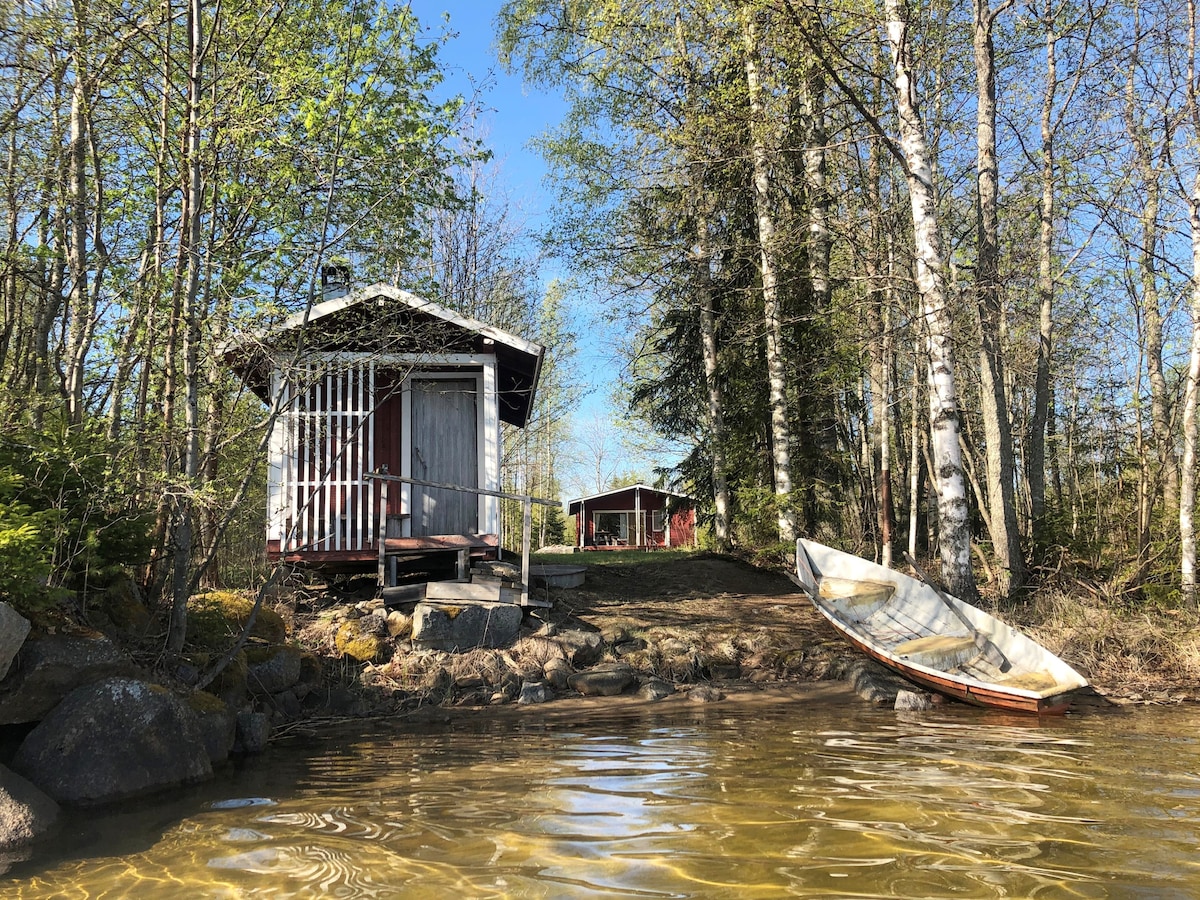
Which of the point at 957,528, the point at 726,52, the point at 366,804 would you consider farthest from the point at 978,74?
the point at 366,804

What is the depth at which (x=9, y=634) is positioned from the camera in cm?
473

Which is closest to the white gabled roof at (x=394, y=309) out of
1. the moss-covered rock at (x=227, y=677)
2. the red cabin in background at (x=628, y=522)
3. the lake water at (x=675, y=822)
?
the moss-covered rock at (x=227, y=677)

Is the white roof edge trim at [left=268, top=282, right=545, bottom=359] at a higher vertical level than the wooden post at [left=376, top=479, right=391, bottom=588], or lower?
higher

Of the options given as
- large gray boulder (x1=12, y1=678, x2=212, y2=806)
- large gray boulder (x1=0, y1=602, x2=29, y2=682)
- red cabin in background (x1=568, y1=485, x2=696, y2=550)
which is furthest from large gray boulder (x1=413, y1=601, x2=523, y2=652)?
red cabin in background (x1=568, y1=485, x2=696, y2=550)

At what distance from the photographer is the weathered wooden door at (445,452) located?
38.8 ft

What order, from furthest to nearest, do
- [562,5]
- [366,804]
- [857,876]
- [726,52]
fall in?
[562,5]
[726,52]
[366,804]
[857,876]

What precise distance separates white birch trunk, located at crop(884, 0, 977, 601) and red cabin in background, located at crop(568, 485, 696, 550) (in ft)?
81.9

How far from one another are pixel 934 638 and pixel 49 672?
27.8 feet

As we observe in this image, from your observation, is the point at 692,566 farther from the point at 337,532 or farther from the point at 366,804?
the point at 366,804

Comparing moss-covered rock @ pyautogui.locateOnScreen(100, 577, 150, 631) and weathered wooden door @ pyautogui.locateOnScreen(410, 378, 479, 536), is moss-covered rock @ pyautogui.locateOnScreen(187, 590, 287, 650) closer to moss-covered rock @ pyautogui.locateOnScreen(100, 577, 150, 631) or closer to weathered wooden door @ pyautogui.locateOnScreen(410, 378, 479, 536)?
moss-covered rock @ pyautogui.locateOnScreen(100, 577, 150, 631)

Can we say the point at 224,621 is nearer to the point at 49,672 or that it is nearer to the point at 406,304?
the point at 49,672

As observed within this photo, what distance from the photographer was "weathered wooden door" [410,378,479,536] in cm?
1184

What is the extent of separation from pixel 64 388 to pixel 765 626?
9.25m

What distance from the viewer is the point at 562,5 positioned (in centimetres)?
1777
